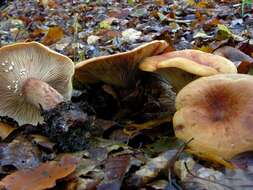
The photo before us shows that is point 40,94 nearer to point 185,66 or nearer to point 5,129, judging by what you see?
point 5,129

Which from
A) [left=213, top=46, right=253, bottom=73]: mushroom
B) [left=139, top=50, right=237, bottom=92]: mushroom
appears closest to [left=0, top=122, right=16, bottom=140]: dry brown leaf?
[left=139, top=50, right=237, bottom=92]: mushroom

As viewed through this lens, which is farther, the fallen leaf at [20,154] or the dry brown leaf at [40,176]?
the fallen leaf at [20,154]

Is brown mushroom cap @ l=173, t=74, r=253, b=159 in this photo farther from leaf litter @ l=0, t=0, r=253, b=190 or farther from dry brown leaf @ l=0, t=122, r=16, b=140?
dry brown leaf @ l=0, t=122, r=16, b=140

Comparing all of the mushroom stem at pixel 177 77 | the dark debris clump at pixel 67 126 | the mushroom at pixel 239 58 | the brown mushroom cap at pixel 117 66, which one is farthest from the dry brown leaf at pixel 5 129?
the mushroom at pixel 239 58

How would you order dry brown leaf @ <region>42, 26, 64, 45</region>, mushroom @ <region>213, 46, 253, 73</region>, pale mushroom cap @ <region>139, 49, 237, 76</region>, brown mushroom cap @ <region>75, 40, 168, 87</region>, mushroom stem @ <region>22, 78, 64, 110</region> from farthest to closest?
dry brown leaf @ <region>42, 26, 64, 45</region> → mushroom @ <region>213, 46, 253, 73</region> → mushroom stem @ <region>22, 78, 64, 110</region> → brown mushroom cap @ <region>75, 40, 168, 87</region> → pale mushroom cap @ <region>139, 49, 237, 76</region>

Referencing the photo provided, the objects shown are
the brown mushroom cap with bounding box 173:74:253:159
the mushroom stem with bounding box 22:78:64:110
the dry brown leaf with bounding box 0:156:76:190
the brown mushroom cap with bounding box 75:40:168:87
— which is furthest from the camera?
the mushroom stem with bounding box 22:78:64:110

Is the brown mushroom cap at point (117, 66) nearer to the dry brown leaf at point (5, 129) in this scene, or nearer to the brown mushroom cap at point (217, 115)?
the brown mushroom cap at point (217, 115)

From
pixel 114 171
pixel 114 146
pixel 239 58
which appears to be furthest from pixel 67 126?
pixel 239 58
